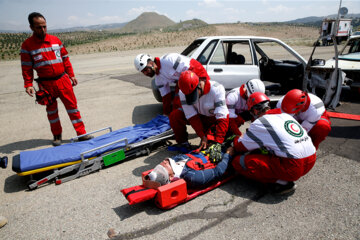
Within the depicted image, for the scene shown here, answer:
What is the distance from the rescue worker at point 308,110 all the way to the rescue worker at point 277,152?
0.37 meters

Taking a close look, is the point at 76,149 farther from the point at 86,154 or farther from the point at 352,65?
the point at 352,65

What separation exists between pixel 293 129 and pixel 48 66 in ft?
13.0

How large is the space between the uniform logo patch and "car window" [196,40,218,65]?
2985mm

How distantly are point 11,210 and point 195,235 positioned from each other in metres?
2.22

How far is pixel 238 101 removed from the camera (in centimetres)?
404

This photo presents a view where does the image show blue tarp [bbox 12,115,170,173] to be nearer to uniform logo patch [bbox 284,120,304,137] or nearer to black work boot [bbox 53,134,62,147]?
black work boot [bbox 53,134,62,147]

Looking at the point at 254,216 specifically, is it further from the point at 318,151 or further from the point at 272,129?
the point at 318,151

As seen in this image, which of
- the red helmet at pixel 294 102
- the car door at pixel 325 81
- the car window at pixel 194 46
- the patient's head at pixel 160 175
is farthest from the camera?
the car window at pixel 194 46

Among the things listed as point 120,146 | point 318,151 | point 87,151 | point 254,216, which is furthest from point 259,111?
point 87,151

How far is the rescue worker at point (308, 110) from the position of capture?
121 inches

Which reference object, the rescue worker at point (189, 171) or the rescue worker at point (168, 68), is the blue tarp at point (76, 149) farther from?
the rescue worker at point (189, 171)

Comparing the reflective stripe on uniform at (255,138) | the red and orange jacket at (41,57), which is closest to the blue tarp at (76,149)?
the red and orange jacket at (41,57)

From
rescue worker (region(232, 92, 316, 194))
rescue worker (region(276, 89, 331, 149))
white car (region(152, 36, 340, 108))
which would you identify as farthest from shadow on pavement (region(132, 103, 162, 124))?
rescue worker (region(276, 89, 331, 149))

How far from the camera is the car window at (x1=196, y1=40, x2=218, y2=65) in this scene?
532cm
